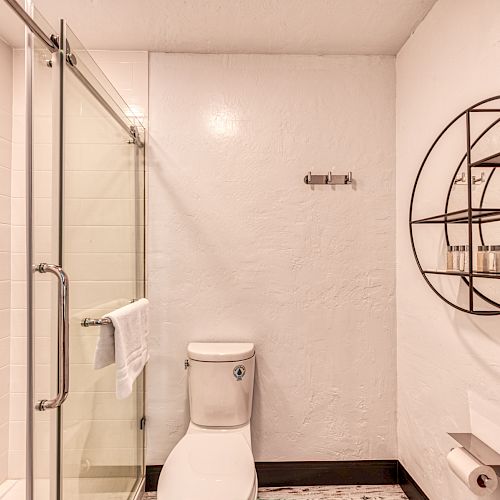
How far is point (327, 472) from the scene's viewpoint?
2252mm

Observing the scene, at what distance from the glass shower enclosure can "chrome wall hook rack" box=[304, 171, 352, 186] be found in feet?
3.05

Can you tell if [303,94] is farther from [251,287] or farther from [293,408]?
[293,408]

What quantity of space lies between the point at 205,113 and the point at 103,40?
0.61 m

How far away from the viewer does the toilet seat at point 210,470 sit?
1.54m

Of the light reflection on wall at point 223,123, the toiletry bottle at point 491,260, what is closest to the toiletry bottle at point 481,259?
the toiletry bottle at point 491,260

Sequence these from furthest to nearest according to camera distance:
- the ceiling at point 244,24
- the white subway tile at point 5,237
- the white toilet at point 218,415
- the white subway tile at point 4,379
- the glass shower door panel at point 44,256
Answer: the ceiling at point 244,24 < the white toilet at point 218,415 < the white subway tile at point 4,379 < the white subway tile at point 5,237 < the glass shower door panel at point 44,256

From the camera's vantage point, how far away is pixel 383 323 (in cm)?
229

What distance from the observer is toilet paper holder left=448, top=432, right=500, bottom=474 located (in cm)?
135

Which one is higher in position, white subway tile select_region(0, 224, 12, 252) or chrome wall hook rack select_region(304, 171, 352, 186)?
chrome wall hook rack select_region(304, 171, 352, 186)

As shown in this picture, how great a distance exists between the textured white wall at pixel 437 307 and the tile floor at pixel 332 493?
17 cm

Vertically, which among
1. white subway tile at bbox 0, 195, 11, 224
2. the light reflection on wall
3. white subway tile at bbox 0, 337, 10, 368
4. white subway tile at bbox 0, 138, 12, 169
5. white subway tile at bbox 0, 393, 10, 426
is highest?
the light reflection on wall

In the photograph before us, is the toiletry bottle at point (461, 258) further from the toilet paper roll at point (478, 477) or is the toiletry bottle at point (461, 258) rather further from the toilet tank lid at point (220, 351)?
the toilet tank lid at point (220, 351)

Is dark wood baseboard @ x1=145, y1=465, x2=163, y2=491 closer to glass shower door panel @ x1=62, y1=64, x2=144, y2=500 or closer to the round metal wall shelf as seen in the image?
glass shower door panel @ x1=62, y1=64, x2=144, y2=500

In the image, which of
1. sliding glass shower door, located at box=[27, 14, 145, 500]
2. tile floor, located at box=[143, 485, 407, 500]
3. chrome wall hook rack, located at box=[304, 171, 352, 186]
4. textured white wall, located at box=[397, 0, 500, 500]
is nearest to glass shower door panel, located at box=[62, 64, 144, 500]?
sliding glass shower door, located at box=[27, 14, 145, 500]
